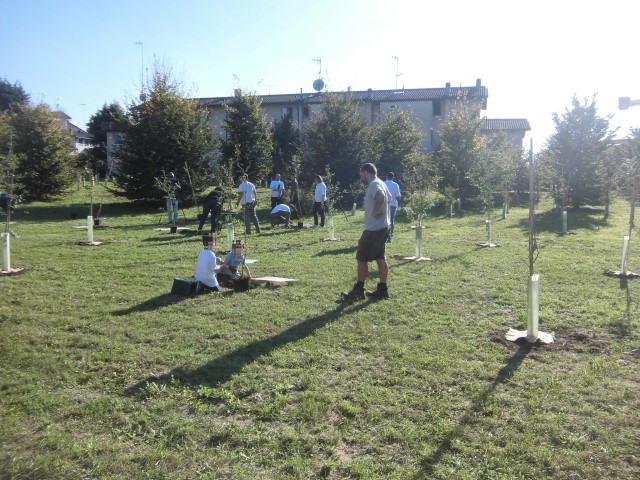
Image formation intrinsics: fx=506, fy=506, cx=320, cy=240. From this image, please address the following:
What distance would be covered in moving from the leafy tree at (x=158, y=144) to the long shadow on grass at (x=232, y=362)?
57.0ft

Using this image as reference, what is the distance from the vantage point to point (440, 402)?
4027 mm

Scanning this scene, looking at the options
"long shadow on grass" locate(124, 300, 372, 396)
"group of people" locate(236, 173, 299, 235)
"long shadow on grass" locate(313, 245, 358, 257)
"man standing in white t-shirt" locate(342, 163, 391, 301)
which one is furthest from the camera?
"group of people" locate(236, 173, 299, 235)

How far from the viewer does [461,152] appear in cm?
2484

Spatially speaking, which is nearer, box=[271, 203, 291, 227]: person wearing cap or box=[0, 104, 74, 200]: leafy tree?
box=[271, 203, 291, 227]: person wearing cap

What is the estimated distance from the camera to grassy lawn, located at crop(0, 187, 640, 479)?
10.7ft

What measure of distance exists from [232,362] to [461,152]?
871 inches

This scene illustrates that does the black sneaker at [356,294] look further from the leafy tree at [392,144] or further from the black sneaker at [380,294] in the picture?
the leafy tree at [392,144]

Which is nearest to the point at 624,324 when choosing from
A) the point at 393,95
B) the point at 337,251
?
the point at 337,251

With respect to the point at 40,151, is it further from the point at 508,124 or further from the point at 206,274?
the point at 508,124

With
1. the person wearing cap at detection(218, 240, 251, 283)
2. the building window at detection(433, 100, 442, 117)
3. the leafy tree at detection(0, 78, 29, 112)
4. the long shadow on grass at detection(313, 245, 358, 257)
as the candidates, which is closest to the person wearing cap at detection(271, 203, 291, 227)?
the long shadow on grass at detection(313, 245, 358, 257)

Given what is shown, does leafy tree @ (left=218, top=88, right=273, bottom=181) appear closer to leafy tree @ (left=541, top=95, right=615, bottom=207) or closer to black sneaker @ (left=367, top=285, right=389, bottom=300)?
leafy tree @ (left=541, top=95, right=615, bottom=207)

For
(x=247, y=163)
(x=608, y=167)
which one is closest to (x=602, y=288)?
(x=608, y=167)

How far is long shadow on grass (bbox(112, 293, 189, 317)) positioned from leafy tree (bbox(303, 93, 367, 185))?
59.9 feet

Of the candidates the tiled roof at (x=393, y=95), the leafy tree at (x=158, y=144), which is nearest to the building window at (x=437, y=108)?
the tiled roof at (x=393, y=95)
